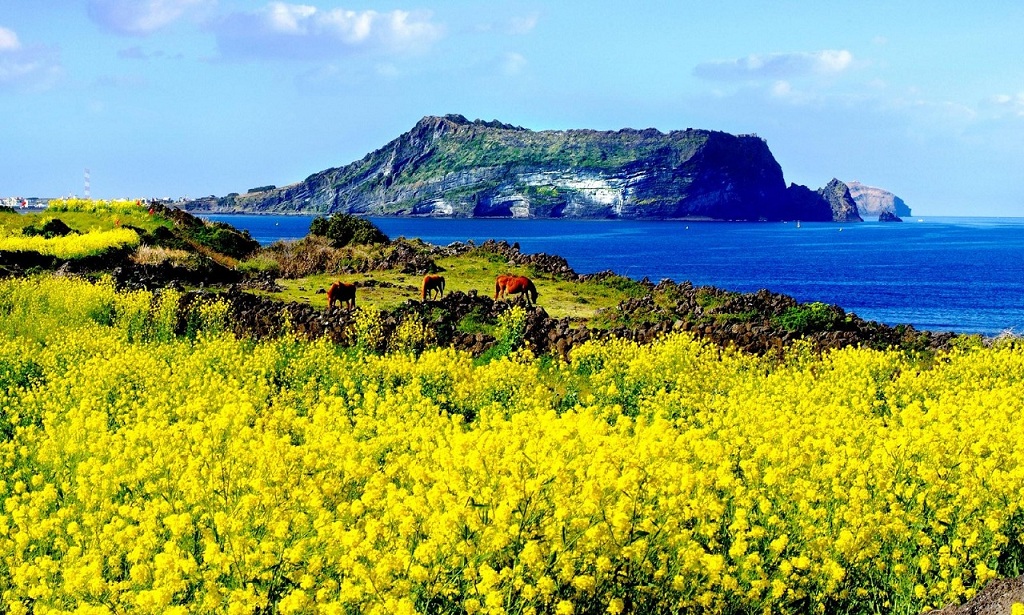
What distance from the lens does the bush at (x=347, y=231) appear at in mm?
47500

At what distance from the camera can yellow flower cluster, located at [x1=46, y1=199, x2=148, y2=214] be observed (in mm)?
51653

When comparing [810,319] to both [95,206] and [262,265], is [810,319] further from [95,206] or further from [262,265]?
[95,206]

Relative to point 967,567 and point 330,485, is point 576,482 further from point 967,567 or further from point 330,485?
point 967,567

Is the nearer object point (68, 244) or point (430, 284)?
point (430, 284)

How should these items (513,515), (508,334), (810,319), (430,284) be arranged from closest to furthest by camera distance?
1. (513,515)
2. (508,334)
3. (810,319)
4. (430,284)

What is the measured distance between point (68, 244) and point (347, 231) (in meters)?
14.8

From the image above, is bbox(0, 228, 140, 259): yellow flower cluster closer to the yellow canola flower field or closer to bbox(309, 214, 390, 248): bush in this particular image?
bbox(309, 214, 390, 248): bush

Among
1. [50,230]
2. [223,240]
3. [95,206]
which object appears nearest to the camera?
[50,230]

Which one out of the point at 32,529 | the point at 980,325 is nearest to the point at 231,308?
the point at 32,529

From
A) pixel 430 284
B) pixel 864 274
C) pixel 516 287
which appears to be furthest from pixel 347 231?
pixel 864 274

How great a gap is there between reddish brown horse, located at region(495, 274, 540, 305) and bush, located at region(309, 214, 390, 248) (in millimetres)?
18305

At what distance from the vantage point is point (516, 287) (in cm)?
2947

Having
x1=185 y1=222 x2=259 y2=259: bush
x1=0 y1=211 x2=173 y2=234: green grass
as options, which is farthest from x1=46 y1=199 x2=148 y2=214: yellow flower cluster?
x1=185 y1=222 x2=259 y2=259: bush

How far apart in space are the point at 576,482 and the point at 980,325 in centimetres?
5804
